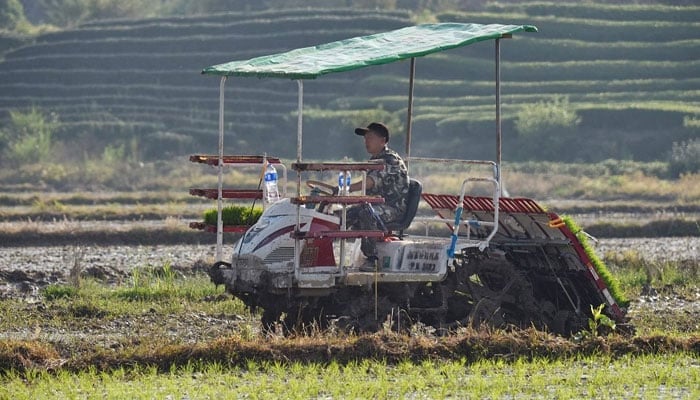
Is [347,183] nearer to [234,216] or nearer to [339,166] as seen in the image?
[339,166]

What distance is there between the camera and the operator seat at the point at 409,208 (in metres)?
13.4

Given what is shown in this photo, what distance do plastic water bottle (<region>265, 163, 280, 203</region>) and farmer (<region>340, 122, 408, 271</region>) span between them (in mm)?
747

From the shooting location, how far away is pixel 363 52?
1296cm

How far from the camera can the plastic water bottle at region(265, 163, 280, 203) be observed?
44.1 ft

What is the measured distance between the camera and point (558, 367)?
1154 cm

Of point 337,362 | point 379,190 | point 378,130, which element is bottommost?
point 337,362

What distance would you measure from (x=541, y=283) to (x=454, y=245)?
4.51 ft

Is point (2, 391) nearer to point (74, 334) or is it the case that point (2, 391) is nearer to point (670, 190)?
point (74, 334)

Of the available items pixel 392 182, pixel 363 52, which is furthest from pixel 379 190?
pixel 363 52

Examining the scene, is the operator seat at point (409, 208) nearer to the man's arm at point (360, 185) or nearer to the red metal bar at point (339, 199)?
the man's arm at point (360, 185)

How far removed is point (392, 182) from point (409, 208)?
302mm

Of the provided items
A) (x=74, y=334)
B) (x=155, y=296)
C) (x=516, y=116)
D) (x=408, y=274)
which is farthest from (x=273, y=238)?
(x=516, y=116)

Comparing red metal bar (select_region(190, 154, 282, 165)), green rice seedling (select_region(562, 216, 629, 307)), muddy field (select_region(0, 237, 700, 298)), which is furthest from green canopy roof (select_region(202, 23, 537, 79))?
muddy field (select_region(0, 237, 700, 298))

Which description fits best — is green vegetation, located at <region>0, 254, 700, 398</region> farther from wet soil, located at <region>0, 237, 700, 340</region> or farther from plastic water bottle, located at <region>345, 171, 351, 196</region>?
wet soil, located at <region>0, 237, 700, 340</region>
